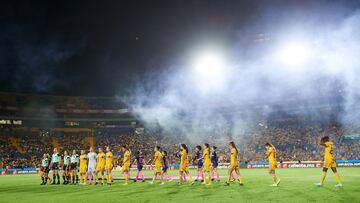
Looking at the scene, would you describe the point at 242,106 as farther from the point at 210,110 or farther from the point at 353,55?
the point at 353,55

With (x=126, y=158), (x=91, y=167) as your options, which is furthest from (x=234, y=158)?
(x=91, y=167)


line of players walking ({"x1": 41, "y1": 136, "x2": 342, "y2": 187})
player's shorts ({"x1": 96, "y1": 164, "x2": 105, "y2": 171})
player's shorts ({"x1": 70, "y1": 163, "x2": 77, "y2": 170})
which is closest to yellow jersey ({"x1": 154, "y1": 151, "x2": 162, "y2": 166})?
line of players walking ({"x1": 41, "y1": 136, "x2": 342, "y2": 187})

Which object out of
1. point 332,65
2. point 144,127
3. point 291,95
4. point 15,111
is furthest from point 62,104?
point 332,65

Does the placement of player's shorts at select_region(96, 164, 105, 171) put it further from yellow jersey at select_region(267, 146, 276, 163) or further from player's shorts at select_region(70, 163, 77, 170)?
yellow jersey at select_region(267, 146, 276, 163)

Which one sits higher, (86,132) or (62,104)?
(62,104)

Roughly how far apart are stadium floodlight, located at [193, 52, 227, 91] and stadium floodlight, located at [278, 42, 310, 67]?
923cm

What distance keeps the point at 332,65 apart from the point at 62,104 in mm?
54033

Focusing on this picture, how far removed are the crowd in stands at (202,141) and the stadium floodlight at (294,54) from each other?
1361cm

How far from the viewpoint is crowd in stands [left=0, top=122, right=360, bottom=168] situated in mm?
46344

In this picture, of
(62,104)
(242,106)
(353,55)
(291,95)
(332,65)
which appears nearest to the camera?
(353,55)

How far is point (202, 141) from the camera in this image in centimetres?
5478

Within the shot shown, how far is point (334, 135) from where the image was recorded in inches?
1889

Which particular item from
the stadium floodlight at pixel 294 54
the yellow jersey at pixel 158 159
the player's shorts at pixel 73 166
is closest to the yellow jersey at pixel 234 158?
the yellow jersey at pixel 158 159

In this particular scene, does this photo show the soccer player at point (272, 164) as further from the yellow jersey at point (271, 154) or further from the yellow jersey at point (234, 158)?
the yellow jersey at point (234, 158)
